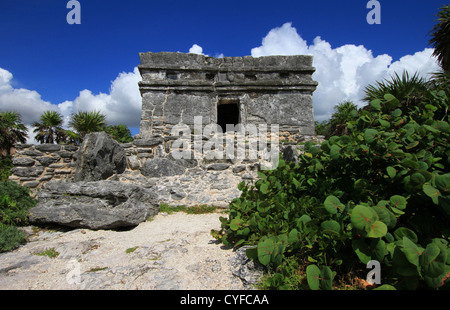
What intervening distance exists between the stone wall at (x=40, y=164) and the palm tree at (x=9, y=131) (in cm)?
1202

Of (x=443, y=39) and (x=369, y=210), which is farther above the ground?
(x=443, y=39)

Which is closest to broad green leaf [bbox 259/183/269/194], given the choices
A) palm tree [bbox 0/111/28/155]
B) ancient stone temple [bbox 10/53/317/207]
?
ancient stone temple [bbox 10/53/317/207]

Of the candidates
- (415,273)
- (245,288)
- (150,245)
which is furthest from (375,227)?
(150,245)

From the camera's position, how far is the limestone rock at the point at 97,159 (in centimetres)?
500

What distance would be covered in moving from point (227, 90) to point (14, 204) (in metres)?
6.56

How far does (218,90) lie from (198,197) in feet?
14.7

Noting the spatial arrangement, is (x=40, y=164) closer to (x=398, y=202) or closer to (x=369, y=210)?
(x=369, y=210)

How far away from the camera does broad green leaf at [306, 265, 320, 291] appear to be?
1580 millimetres

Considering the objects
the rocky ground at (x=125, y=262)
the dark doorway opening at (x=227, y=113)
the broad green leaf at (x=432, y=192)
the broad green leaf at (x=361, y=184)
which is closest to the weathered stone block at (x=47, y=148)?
the rocky ground at (x=125, y=262)

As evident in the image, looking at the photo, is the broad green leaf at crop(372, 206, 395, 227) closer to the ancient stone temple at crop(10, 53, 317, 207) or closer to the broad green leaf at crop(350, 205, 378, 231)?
the broad green leaf at crop(350, 205, 378, 231)

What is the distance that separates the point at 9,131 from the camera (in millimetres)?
14188

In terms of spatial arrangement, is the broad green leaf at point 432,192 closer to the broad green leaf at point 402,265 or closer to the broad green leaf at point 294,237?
the broad green leaf at point 402,265

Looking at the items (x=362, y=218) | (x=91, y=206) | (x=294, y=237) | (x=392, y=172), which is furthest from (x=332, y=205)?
(x=91, y=206)

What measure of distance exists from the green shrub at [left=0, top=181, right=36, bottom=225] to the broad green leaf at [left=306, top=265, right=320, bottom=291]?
4.13 meters
